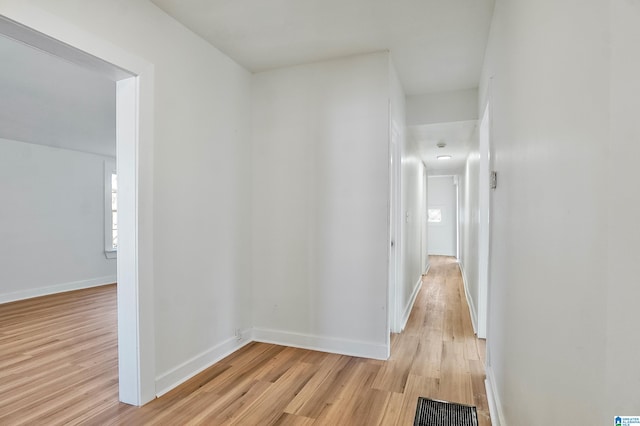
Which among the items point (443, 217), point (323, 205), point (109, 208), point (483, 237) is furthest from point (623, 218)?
point (443, 217)

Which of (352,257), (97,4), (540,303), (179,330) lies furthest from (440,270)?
(97,4)

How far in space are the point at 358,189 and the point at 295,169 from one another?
25.7 inches

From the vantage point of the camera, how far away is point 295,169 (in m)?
3.21

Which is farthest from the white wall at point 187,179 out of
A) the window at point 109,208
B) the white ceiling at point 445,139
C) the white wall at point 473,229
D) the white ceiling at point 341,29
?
the window at point 109,208

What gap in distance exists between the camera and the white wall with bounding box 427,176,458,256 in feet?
35.1

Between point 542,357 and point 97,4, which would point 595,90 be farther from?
point 97,4

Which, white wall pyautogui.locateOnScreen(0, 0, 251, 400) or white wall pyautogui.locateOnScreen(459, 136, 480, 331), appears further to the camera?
white wall pyautogui.locateOnScreen(459, 136, 480, 331)

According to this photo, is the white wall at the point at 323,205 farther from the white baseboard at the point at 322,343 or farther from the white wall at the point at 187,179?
the white wall at the point at 187,179

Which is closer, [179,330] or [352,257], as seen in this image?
[179,330]

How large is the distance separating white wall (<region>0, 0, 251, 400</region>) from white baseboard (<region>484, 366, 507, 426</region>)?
209 centimetres

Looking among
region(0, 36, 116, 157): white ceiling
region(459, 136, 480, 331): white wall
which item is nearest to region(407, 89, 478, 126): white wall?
region(459, 136, 480, 331): white wall

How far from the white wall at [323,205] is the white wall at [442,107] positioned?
1341 mm

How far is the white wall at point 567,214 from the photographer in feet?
1.95

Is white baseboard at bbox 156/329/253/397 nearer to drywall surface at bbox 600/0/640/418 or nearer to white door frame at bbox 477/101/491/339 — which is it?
white door frame at bbox 477/101/491/339
